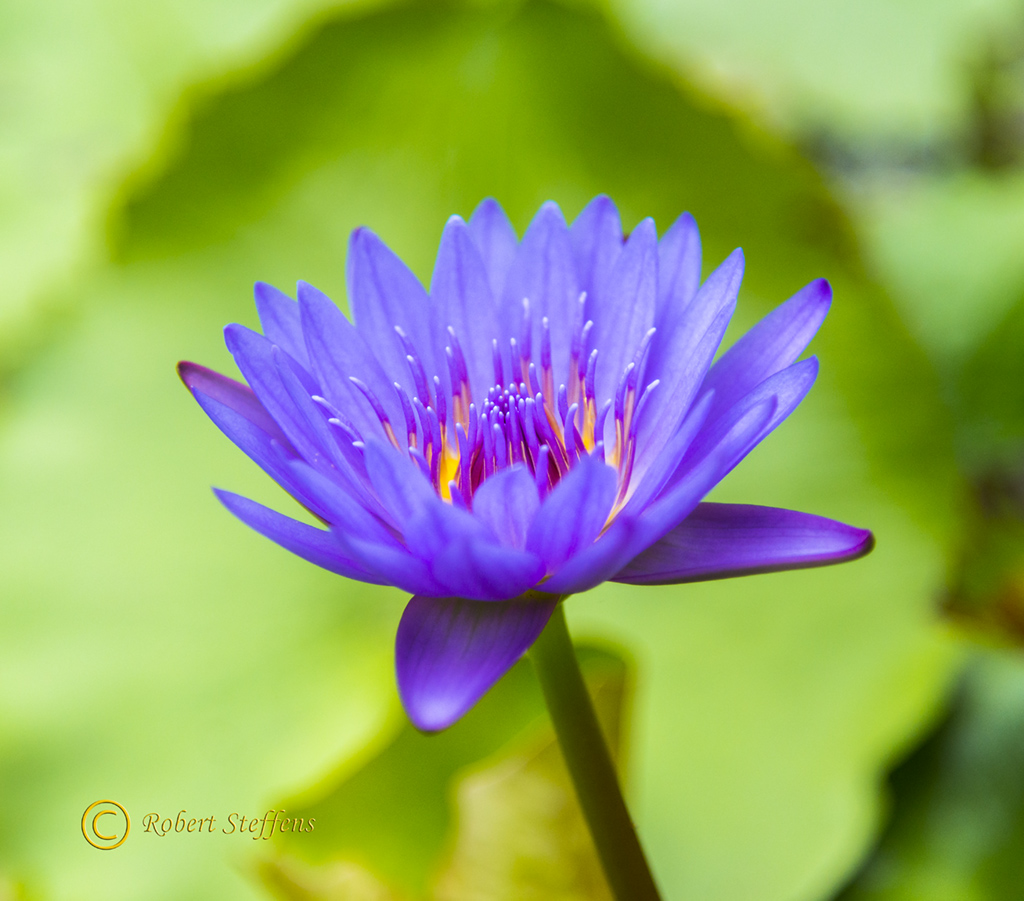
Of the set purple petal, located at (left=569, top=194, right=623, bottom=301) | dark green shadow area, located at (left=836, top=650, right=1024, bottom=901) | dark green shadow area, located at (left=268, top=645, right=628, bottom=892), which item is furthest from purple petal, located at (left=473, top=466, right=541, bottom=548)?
dark green shadow area, located at (left=836, top=650, right=1024, bottom=901)

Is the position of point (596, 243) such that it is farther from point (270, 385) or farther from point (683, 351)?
point (270, 385)

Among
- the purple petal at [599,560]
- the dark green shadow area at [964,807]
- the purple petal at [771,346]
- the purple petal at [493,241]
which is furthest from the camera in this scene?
the dark green shadow area at [964,807]

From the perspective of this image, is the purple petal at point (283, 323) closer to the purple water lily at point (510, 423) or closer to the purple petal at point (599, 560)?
the purple water lily at point (510, 423)

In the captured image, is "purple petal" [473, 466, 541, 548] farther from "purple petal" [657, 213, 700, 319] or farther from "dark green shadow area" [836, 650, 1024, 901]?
"dark green shadow area" [836, 650, 1024, 901]

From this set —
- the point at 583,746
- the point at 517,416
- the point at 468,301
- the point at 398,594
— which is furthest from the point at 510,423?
the point at 398,594

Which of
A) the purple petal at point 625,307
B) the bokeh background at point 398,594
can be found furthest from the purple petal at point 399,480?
Answer: the bokeh background at point 398,594
